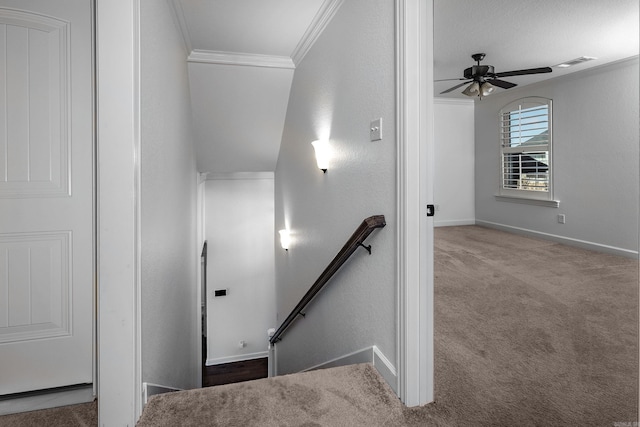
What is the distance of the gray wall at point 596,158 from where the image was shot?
146 inches

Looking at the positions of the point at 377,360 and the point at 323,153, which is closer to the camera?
the point at 377,360

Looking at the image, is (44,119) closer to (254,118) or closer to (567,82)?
(254,118)

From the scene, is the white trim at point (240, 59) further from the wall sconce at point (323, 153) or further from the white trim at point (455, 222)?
the white trim at point (455, 222)

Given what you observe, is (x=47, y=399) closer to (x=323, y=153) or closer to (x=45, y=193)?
(x=45, y=193)

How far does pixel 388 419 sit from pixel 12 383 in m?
1.89

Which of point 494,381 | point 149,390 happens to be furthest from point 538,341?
point 149,390

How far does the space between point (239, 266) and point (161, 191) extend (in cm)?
449

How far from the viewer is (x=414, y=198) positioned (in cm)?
157

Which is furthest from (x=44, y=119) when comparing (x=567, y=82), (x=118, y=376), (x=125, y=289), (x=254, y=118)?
(x=567, y=82)

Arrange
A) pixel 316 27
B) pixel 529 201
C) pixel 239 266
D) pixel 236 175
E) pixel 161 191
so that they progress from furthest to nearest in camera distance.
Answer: pixel 239 266 → pixel 236 175 → pixel 529 201 → pixel 316 27 → pixel 161 191

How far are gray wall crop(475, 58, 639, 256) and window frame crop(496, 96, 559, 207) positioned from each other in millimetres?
89

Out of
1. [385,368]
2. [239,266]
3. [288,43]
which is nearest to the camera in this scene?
[385,368]

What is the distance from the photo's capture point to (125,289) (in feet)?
4.77

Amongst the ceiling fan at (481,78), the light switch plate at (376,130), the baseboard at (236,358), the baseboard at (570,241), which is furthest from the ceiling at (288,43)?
the baseboard at (236,358)
